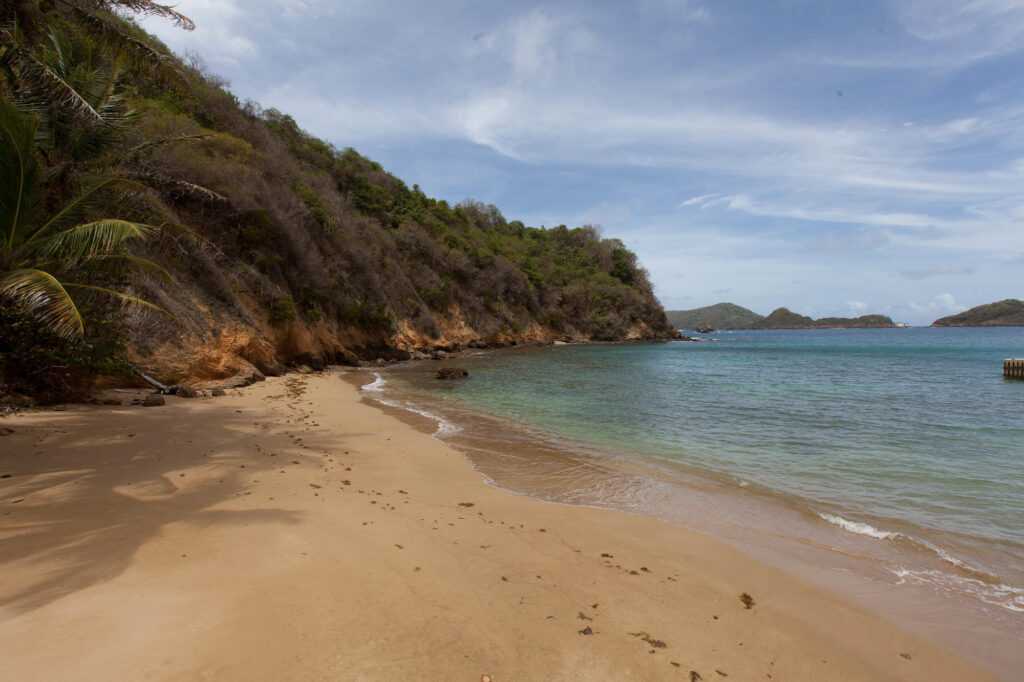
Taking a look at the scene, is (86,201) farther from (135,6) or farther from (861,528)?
(861,528)

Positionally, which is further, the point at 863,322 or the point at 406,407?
the point at 863,322

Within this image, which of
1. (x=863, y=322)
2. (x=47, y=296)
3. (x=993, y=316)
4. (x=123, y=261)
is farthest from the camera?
(x=863, y=322)

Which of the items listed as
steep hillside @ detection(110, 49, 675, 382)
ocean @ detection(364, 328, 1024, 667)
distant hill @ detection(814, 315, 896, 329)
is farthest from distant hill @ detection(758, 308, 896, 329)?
ocean @ detection(364, 328, 1024, 667)

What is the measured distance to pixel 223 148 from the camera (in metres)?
22.0

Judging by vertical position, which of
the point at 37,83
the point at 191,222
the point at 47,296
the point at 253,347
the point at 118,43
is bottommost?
the point at 253,347

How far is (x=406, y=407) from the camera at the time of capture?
45.3 ft

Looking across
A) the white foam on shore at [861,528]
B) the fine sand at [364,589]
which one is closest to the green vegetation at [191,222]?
the fine sand at [364,589]

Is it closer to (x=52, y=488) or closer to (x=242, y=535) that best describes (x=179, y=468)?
(x=52, y=488)

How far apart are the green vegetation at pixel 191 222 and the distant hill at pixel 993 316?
148m

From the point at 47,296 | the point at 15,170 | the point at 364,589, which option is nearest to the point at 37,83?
the point at 15,170

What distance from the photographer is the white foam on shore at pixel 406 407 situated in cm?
1099

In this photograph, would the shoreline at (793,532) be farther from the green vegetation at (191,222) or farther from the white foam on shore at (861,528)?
the green vegetation at (191,222)

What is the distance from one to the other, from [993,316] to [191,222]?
195m

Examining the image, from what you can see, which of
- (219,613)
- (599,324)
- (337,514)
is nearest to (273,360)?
(337,514)
